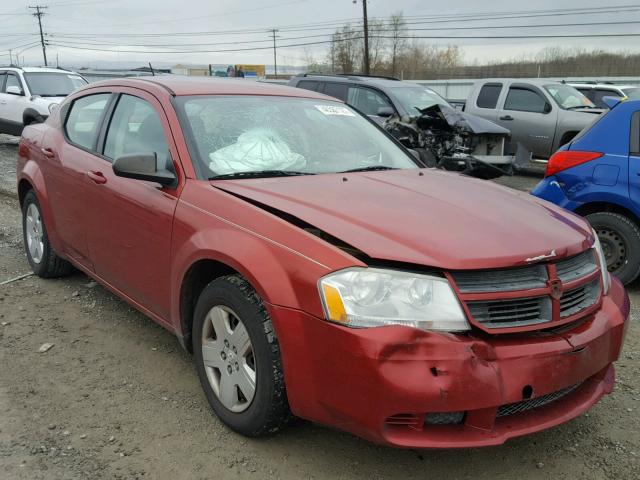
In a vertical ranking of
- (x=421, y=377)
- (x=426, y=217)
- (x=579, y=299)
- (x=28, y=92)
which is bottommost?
(x=421, y=377)

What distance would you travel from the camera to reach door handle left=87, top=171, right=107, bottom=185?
370 centimetres

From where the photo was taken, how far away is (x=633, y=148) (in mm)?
4867

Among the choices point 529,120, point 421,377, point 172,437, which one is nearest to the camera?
point 421,377

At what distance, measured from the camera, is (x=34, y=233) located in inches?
198

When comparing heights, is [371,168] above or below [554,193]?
above

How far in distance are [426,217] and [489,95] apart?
35.7ft

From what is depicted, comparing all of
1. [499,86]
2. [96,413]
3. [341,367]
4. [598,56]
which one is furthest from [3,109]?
[598,56]

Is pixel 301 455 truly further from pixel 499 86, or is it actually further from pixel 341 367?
pixel 499 86

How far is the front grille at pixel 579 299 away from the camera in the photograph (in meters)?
2.46

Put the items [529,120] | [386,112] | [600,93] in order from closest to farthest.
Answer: [386,112] < [529,120] < [600,93]

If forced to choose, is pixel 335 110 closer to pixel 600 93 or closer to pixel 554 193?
pixel 554 193

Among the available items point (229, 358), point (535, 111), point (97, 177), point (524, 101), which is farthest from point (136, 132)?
point (524, 101)

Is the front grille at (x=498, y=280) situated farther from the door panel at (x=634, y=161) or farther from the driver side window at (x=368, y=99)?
the driver side window at (x=368, y=99)

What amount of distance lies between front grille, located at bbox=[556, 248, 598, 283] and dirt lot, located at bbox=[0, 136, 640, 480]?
0.85 meters
